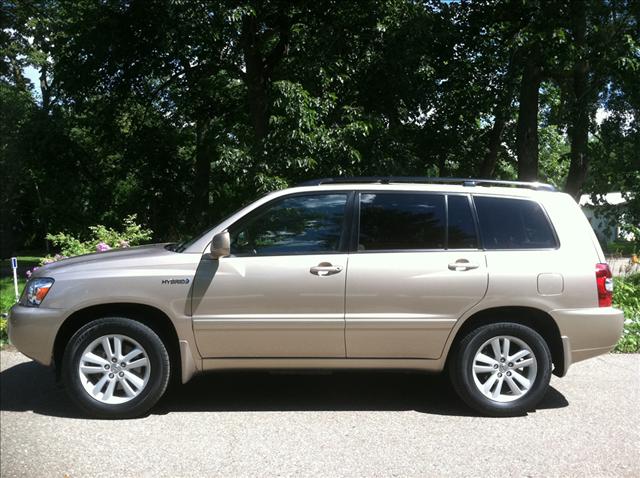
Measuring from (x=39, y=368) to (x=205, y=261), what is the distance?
2.39 meters

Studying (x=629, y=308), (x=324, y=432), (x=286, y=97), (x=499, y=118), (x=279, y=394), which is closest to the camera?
(x=324, y=432)

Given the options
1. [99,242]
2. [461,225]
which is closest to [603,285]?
[461,225]

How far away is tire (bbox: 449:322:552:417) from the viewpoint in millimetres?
4691

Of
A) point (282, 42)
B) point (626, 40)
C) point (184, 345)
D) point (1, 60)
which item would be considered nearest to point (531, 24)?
point (626, 40)

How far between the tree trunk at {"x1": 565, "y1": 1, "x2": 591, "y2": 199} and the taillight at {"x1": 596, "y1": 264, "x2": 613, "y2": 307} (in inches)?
323

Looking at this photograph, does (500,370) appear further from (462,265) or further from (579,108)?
(579,108)

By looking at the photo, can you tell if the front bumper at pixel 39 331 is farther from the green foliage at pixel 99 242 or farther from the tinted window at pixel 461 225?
the green foliage at pixel 99 242

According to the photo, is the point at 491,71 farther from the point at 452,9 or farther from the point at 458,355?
the point at 458,355

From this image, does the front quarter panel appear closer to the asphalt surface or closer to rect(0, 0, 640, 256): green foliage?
the asphalt surface

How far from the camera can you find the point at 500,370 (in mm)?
4723

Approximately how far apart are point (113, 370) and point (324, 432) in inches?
63.1

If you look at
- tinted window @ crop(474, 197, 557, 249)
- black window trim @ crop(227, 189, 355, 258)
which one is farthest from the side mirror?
tinted window @ crop(474, 197, 557, 249)

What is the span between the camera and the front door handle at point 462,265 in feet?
15.4

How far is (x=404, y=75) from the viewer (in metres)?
12.3
